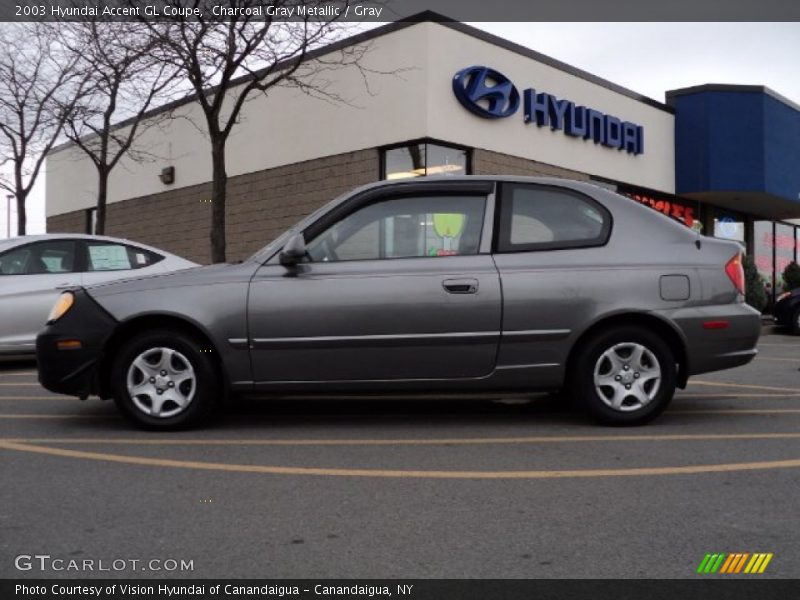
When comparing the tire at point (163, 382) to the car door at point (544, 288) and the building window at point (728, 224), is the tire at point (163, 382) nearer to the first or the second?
the car door at point (544, 288)

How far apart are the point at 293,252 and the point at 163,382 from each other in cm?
122

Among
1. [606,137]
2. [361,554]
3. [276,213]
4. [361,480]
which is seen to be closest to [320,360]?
[361,480]

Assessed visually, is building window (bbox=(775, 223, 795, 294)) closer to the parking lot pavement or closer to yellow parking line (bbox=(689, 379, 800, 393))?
yellow parking line (bbox=(689, 379, 800, 393))

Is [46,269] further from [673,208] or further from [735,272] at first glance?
[673,208]

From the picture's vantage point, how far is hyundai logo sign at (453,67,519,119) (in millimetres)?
15492

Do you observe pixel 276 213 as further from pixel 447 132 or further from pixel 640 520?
pixel 640 520

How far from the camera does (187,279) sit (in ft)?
17.5

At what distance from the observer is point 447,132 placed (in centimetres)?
1537

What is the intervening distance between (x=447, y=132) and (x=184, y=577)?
43.7ft

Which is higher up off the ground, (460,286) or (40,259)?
(40,259)

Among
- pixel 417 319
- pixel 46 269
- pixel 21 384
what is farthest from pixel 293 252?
pixel 46 269

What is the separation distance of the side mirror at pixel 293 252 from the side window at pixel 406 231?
0.46 feet

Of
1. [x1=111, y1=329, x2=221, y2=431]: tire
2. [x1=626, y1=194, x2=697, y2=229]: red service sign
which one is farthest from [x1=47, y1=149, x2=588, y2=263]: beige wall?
[x1=111, y1=329, x2=221, y2=431]: tire

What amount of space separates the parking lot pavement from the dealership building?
10.4m
